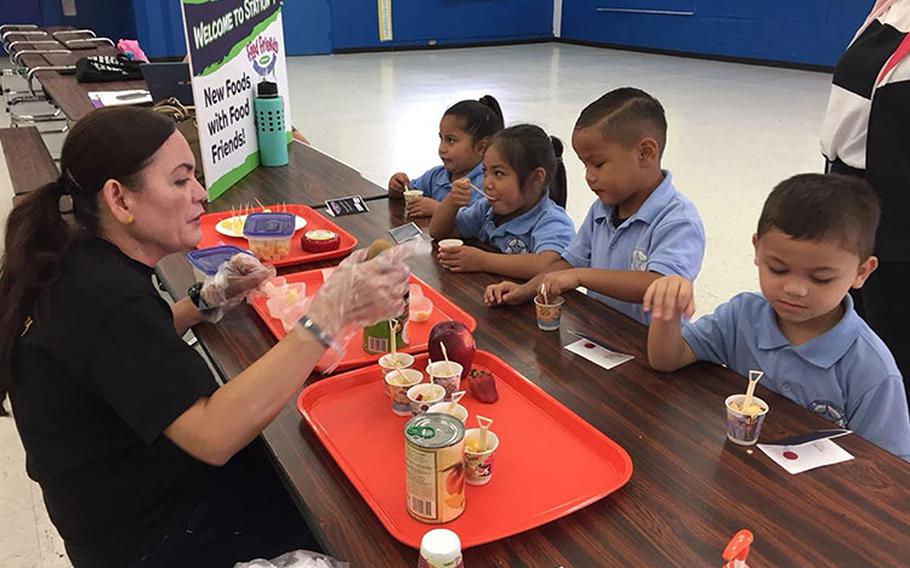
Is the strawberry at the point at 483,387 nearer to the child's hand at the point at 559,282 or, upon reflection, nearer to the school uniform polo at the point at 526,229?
the child's hand at the point at 559,282

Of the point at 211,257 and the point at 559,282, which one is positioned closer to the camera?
the point at 559,282

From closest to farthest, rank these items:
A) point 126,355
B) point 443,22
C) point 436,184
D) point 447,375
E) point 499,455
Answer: point 126,355, point 499,455, point 447,375, point 436,184, point 443,22

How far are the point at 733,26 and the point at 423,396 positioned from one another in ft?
35.4

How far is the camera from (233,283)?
1625 mm

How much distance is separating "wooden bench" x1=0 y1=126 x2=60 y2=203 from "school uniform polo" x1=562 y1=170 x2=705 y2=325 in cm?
209

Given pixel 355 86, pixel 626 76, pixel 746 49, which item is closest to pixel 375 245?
pixel 355 86

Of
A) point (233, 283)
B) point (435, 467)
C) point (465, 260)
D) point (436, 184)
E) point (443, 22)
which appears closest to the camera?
point (435, 467)

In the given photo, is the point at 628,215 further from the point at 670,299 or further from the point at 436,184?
the point at 436,184

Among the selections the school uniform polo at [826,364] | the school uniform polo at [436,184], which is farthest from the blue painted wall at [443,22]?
the school uniform polo at [826,364]

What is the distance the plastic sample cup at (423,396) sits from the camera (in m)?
1.17

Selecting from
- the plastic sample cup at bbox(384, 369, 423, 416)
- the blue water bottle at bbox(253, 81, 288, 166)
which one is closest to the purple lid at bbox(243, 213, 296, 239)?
the plastic sample cup at bbox(384, 369, 423, 416)

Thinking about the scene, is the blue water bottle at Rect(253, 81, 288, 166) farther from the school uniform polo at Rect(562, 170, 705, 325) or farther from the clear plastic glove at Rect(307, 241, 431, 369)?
the clear plastic glove at Rect(307, 241, 431, 369)

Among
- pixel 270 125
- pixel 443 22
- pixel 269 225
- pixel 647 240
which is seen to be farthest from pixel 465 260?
pixel 443 22

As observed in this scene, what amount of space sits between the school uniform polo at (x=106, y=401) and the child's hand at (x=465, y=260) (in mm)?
796
